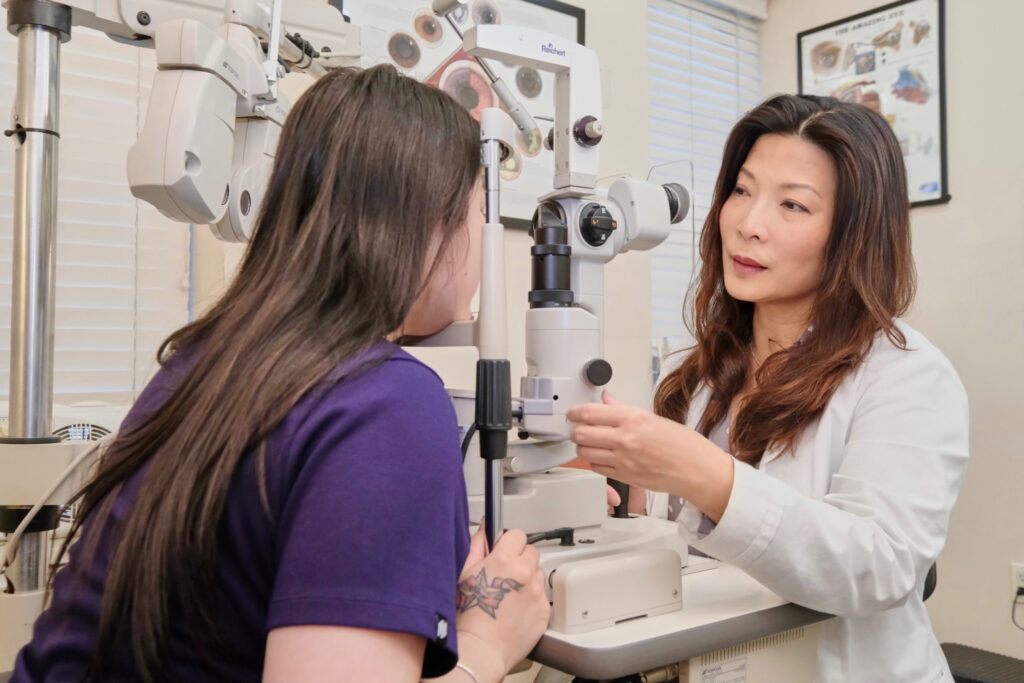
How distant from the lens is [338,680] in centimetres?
54

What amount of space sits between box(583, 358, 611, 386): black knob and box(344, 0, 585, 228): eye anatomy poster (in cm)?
98

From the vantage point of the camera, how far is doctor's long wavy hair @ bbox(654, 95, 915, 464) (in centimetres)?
113

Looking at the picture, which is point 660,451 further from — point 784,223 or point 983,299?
point 983,299

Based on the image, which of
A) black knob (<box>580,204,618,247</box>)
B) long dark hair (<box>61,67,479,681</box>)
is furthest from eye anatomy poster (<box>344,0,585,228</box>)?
long dark hair (<box>61,67,479,681</box>)

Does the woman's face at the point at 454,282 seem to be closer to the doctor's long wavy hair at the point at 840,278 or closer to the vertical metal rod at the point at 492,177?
the vertical metal rod at the point at 492,177

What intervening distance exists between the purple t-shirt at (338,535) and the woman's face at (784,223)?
76 centimetres

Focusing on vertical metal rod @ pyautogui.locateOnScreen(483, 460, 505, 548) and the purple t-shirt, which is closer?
the purple t-shirt

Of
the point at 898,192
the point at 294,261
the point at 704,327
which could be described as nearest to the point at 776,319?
the point at 704,327

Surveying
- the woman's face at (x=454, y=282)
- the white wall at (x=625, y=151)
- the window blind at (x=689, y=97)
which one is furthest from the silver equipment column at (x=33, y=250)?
the window blind at (x=689, y=97)

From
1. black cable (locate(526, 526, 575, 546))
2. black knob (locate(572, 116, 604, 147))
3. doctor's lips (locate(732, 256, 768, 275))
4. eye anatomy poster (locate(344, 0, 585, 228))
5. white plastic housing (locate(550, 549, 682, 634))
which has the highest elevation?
eye anatomy poster (locate(344, 0, 585, 228))

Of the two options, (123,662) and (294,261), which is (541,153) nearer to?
(294,261)

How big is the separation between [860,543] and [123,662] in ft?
2.44

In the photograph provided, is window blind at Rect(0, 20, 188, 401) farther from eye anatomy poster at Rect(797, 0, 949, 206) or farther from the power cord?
eye anatomy poster at Rect(797, 0, 949, 206)

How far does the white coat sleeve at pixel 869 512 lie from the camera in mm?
890
